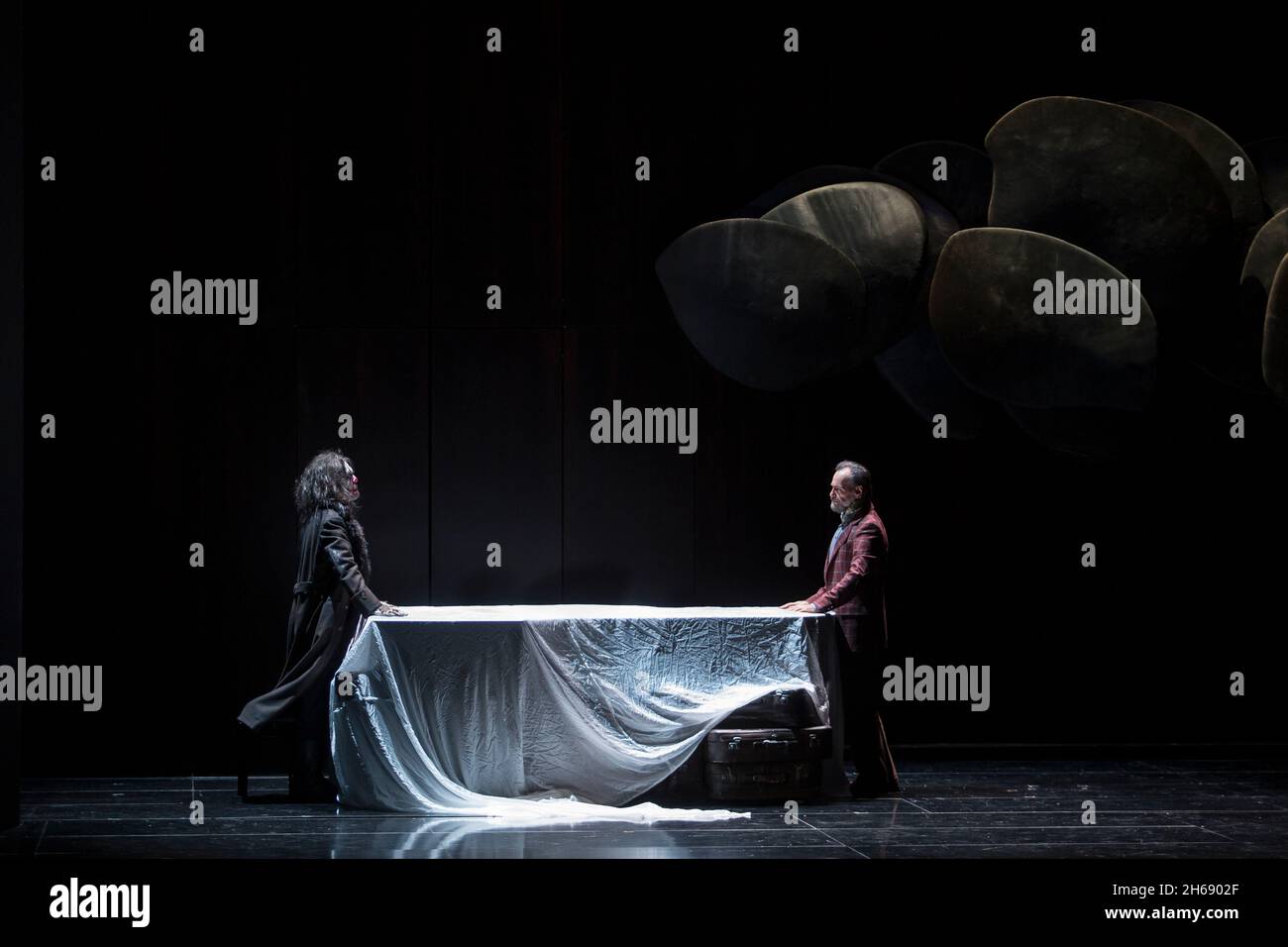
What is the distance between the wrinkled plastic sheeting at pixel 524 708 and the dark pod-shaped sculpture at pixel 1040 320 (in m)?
1.88

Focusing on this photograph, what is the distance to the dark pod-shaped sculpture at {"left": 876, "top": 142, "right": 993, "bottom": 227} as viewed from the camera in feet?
24.4

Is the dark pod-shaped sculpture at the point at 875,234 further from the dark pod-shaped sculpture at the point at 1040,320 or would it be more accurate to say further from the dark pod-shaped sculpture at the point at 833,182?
the dark pod-shaped sculpture at the point at 1040,320

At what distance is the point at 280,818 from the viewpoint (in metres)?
5.95

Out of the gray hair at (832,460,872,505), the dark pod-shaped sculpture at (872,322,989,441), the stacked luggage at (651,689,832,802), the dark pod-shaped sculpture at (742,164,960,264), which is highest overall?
the dark pod-shaped sculpture at (742,164,960,264)

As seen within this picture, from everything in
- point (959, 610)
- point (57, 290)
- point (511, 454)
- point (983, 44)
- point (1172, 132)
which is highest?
point (983, 44)

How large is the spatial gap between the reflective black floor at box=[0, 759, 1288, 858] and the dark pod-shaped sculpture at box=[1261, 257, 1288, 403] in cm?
190

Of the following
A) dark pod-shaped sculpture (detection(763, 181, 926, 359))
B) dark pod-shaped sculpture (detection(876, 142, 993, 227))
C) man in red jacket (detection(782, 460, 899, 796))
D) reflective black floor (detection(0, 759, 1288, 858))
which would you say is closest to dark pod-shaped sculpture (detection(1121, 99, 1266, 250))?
dark pod-shaped sculpture (detection(876, 142, 993, 227))

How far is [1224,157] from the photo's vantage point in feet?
23.7

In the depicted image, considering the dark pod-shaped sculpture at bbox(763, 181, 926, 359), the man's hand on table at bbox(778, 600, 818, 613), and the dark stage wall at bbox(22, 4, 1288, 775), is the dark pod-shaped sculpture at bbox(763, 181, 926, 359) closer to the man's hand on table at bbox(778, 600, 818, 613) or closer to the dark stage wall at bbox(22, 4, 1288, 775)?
the dark stage wall at bbox(22, 4, 1288, 775)

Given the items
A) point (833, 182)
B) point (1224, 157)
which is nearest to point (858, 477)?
point (833, 182)

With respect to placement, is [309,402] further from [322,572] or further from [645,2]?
[645,2]

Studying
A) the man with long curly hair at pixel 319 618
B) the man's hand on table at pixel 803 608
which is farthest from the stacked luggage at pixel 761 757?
the man with long curly hair at pixel 319 618

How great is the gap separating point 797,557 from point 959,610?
2.92 feet
